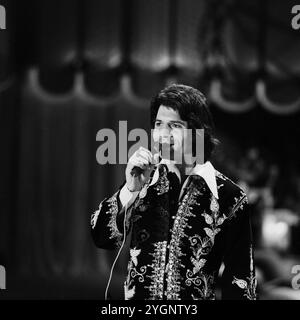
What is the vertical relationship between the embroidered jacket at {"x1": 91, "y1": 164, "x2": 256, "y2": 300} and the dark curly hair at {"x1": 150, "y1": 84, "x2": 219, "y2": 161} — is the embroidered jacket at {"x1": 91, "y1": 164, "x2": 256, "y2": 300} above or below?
below

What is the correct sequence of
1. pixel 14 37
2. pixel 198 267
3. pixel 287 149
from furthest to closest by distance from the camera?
pixel 287 149 < pixel 14 37 < pixel 198 267

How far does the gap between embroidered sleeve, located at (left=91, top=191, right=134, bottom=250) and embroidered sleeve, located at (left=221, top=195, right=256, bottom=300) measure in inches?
9.8

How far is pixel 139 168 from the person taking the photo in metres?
1.23

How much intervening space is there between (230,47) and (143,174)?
110 inches

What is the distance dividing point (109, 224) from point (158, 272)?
0.17 metres

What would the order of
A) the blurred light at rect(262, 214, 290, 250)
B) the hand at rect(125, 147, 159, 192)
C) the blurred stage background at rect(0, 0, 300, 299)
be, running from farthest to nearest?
the blurred light at rect(262, 214, 290, 250), the blurred stage background at rect(0, 0, 300, 299), the hand at rect(125, 147, 159, 192)

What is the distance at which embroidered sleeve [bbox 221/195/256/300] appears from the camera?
1.21 m

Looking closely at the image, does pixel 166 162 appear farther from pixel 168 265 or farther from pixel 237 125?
pixel 237 125

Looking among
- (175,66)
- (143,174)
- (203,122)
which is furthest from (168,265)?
(175,66)

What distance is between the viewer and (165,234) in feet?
4.03

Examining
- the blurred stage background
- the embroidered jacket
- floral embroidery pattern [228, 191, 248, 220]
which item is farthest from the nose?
the blurred stage background

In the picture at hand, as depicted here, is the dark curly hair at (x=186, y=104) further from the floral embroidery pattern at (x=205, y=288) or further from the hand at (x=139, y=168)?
the floral embroidery pattern at (x=205, y=288)

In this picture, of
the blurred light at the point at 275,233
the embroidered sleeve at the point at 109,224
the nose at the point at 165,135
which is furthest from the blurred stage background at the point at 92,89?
the nose at the point at 165,135

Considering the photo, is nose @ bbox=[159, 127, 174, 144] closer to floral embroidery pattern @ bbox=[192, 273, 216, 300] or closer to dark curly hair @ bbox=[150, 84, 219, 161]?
dark curly hair @ bbox=[150, 84, 219, 161]
